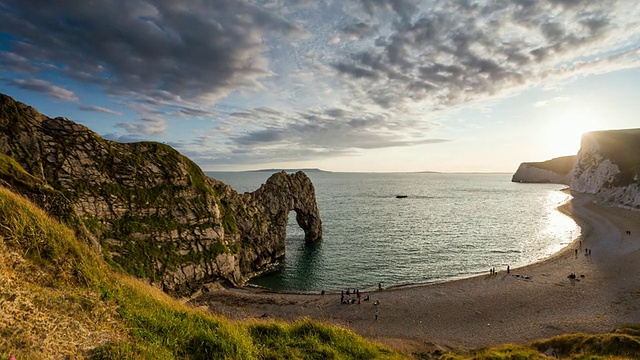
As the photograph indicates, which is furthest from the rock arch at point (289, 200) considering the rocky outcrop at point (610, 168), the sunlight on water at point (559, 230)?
the rocky outcrop at point (610, 168)

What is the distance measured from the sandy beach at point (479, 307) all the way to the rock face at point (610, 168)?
81.6m

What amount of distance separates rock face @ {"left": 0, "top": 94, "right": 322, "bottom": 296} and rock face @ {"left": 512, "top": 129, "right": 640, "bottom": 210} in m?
137

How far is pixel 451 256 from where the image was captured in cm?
6412

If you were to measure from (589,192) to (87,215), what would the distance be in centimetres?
21449

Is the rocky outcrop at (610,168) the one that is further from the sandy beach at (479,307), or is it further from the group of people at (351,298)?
the group of people at (351,298)

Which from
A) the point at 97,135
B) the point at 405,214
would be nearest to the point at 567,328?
the point at 97,135

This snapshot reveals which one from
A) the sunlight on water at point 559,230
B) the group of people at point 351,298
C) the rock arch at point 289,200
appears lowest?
the group of people at point 351,298

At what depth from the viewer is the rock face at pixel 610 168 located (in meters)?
114

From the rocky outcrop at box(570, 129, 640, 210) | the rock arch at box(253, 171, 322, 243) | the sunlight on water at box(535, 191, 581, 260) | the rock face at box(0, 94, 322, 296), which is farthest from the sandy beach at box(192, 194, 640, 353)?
the rocky outcrop at box(570, 129, 640, 210)

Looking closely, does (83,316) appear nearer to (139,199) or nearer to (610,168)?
(139,199)

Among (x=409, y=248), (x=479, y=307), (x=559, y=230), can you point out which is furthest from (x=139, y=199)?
(x=559, y=230)

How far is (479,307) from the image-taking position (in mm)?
40375

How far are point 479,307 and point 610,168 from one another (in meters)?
150

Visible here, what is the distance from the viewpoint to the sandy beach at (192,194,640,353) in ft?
110
